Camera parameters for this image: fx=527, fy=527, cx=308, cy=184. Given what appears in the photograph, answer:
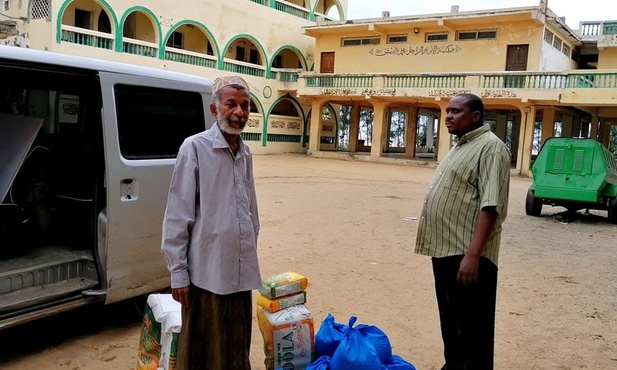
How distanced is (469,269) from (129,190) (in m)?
2.08

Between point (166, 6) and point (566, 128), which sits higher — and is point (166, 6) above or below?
above

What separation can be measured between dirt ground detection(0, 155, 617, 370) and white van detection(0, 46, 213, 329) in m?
0.41

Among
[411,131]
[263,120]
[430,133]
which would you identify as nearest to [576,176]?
[411,131]

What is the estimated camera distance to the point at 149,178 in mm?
3412

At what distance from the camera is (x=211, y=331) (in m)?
2.31

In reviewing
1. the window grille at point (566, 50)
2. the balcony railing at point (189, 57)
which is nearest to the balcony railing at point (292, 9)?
the balcony railing at point (189, 57)

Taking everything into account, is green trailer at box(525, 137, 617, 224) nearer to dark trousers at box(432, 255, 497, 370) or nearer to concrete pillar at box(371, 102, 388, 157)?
dark trousers at box(432, 255, 497, 370)

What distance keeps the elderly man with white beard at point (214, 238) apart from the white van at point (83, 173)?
3.90 feet

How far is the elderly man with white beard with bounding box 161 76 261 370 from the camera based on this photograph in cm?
220

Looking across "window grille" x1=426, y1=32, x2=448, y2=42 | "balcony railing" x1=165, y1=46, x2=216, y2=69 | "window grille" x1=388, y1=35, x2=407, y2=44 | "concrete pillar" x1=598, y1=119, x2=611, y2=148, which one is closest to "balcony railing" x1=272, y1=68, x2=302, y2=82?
"balcony railing" x1=165, y1=46, x2=216, y2=69

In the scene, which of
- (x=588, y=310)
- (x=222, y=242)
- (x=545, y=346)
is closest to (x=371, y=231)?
(x=588, y=310)

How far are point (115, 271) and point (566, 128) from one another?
85.3ft

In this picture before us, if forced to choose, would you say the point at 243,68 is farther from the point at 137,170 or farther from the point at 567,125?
the point at 137,170

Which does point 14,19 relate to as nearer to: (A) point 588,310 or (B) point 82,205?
(B) point 82,205
